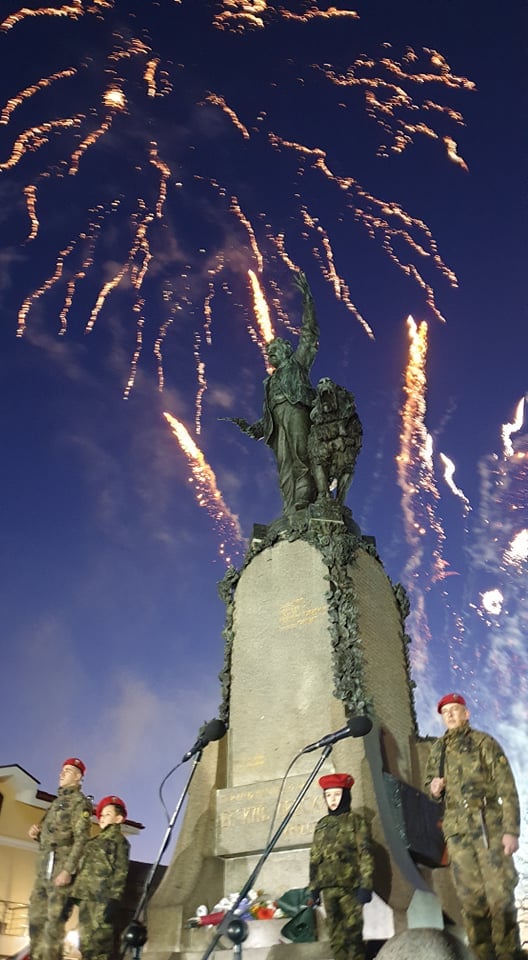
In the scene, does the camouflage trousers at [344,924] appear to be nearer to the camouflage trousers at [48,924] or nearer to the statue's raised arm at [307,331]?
the camouflage trousers at [48,924]

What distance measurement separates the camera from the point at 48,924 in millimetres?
7152

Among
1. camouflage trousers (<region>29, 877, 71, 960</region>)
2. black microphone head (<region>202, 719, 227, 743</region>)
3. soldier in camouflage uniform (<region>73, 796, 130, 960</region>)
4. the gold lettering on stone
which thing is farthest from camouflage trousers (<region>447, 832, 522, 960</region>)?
the gold lettering on stone

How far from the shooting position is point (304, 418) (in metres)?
12.7

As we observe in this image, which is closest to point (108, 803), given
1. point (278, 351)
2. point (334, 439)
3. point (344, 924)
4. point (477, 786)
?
point (344, 924)

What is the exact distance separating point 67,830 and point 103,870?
0.59 m

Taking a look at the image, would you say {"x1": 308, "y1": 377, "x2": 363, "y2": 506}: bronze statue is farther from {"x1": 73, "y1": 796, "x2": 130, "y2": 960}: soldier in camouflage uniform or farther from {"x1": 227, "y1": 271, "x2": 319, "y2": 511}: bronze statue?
{"x1": 73, "y1": 796, "x2": 130, "y2": 960}: soldier in camouflage uniform

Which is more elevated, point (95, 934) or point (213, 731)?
point (213, 731)

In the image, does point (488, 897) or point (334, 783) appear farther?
point (334, 783)

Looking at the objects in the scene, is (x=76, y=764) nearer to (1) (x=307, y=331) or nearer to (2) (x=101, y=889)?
(2) (x=101, y=889)

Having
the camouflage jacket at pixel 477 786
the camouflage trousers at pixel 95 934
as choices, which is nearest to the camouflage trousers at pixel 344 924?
the camouflage jacket at pixel 477 786

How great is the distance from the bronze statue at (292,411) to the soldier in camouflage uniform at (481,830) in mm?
6154

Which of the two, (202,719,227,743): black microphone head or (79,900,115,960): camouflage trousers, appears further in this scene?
(79,900,115,960): camouflage trousers

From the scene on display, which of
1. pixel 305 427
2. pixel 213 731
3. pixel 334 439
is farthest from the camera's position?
pixel 305 427

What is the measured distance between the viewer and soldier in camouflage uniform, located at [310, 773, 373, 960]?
6.11 metres
